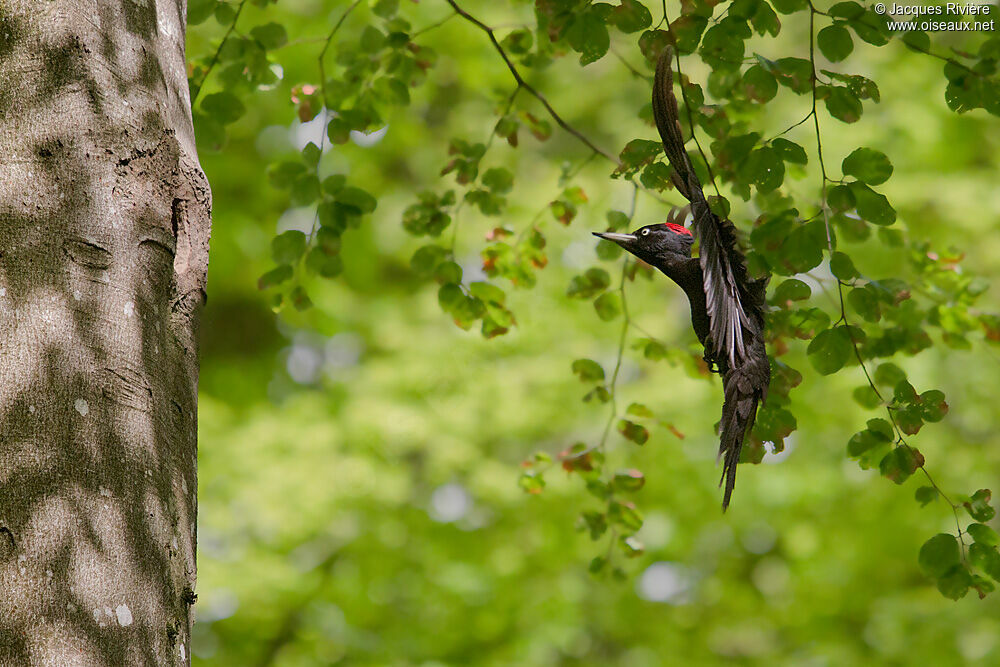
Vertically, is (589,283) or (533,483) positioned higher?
(589,283)

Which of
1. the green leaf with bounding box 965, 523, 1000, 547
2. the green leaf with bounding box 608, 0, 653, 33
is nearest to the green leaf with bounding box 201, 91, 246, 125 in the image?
the green leaf with bounding box 608, 0, 653, 33

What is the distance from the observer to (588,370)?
257 cm

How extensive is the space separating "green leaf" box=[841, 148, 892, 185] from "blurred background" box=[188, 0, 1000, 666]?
3.06 meters

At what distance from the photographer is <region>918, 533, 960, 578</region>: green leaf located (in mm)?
1822

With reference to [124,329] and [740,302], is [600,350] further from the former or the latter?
[124,329]

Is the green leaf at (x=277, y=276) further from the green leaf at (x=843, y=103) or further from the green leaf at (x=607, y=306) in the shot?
the green leaf at (x=843, y=103)

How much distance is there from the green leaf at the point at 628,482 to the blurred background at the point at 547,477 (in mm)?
2129

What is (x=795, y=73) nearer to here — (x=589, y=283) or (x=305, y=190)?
(x=589, y=283)

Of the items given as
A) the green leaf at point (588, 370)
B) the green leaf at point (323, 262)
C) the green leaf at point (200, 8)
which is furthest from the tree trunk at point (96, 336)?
the green leaf at point (588, 370)

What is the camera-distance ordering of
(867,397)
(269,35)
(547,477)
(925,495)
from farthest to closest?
(547,477)
(269,35)
(867,397)
(925,495)

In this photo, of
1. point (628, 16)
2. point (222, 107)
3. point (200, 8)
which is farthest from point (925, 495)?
point (200, 8)

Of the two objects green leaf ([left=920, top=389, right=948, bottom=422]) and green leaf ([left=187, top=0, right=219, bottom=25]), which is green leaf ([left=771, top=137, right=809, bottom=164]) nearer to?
green leaf ([left=920, top=389, right=948, bottom=422])

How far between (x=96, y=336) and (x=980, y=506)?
1.80 metres

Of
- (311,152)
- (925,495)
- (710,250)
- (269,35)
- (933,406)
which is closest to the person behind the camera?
(710,250)
